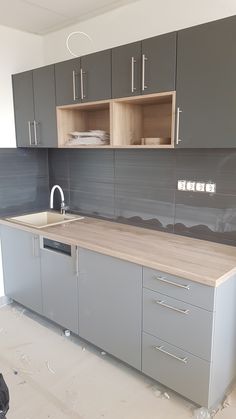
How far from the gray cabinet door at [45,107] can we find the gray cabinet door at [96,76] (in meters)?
0.37

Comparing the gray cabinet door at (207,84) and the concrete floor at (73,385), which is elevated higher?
the gray cabinet door at (207,84)

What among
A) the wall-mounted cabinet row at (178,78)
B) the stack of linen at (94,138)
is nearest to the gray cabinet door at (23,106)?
the wall-mounted cabinet row at (178,78)

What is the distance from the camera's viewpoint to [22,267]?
9.41 feet

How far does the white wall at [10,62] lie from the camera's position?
9.49ft

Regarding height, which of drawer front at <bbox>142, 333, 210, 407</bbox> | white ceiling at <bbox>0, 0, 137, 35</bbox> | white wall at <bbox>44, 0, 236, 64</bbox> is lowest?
drawer front at <bbox>142, 333, 210, 407</bbox>

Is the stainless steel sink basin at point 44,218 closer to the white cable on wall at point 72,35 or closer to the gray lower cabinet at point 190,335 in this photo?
the gray lower cabinet at point 190,335

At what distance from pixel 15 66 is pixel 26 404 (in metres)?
2.72

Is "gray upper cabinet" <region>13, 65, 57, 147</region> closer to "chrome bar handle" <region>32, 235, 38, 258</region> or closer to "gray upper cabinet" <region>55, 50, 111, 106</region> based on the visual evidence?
"gray upper cabinet" <region>55, 50, 111, 106</region>

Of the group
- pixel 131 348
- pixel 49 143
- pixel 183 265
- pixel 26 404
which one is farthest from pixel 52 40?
pixel 26 404

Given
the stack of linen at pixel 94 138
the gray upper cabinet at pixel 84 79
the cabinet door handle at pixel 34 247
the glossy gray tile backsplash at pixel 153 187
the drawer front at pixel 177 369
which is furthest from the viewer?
the cabinet door handle at pixel 34 247

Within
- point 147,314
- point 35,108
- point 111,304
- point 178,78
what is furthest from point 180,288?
point 35,108

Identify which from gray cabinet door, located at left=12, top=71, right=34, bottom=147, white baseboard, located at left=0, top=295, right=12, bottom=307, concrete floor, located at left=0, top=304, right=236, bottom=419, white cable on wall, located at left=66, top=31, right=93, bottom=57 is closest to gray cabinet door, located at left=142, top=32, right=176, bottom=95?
white cable on wall, located at left=66, top=31, right=93, bottom=57

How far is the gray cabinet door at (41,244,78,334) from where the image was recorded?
2415 mm

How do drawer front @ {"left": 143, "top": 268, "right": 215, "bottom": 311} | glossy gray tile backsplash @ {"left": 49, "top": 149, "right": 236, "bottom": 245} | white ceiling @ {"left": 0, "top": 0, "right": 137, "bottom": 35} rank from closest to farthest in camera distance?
drawer front @ {"left": 143, "top": 268, "right": 215, "bottom": 311}
glossy gray tile backsplash @ {"left": 49, "top": 149, "right": 236, "bottom": 245}
white ceiling @ {"left": 0, "top": 0, "right": 137, "bottom": 35}
